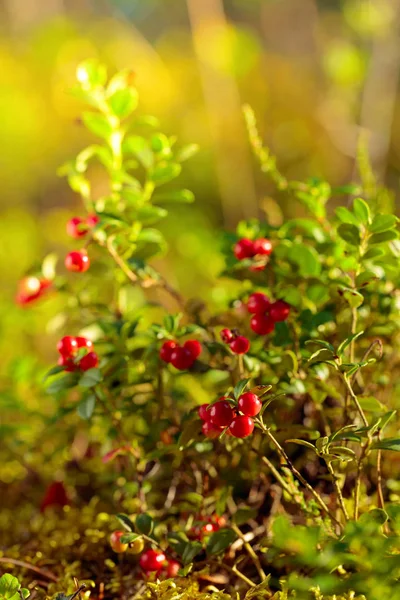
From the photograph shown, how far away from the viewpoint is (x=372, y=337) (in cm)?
89

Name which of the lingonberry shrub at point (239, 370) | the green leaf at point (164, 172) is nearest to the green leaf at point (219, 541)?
the lingonberry shrub at point (239, 370)

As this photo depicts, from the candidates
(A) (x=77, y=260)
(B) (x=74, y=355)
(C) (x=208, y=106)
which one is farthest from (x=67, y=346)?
(C) (x=208, y=106)

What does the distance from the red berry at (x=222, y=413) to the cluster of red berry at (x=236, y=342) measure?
0.30 ft

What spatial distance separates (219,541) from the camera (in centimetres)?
72

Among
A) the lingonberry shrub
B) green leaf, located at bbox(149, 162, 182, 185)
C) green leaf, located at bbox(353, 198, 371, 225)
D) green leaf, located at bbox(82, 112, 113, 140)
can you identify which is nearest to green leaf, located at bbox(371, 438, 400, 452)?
the lingonberry shrub

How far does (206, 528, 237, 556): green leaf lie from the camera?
0.71 metres

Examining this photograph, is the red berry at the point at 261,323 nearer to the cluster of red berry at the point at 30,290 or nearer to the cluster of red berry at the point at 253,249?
the cluster of red berry at the point at 253,249

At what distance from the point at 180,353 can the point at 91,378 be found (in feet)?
0.33

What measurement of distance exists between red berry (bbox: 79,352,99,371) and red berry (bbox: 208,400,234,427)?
199mm

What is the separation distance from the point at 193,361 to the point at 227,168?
2.16 metres

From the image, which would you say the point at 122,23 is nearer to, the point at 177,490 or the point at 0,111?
the point at 0,111

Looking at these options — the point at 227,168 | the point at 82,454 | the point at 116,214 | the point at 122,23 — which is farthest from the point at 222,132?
the point at 116,214

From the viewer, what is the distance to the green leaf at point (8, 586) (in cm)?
61

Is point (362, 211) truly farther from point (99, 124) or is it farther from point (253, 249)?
point (99, 124)
